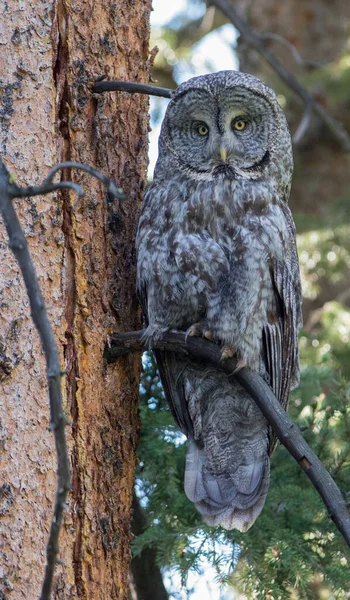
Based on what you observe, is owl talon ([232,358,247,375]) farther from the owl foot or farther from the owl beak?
the owl beak

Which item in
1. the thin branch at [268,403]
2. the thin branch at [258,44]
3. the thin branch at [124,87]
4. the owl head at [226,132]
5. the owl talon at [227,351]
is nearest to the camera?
the thin branch at [268,403]

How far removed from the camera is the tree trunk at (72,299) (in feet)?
7.47

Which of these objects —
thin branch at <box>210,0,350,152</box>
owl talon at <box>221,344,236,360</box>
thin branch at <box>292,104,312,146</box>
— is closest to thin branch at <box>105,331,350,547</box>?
owl talon at <box>221,344,236,360</box>

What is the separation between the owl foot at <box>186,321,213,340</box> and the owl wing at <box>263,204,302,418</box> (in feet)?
0.69

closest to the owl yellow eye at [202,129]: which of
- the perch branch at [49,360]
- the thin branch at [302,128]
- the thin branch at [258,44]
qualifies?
the thin branch at [302,128]

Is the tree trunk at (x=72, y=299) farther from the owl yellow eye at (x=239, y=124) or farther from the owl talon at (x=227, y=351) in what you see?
the owl yellow eye at (x=239, y=124)

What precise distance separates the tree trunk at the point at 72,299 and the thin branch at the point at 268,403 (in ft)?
0.28

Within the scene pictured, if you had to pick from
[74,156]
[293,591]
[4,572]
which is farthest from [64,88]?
[293,591]

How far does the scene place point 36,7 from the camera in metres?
2.53

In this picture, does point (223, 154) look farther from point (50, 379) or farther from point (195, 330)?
point (50, 379)

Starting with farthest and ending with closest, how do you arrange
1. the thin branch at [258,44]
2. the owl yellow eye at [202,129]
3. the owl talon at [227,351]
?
the thin branch at [258,44]
the owl yellow eye at [202,129]
the owl talon at [227,351]

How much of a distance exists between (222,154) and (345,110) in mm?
3741

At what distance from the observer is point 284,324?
301 centimetres

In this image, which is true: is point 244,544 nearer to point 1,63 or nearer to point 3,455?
point 3,455
